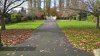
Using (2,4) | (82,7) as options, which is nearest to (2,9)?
(2,4)

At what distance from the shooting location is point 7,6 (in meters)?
32.4

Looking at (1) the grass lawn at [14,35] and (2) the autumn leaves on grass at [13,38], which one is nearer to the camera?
(2) the autumn leaves on grass at [13,38]

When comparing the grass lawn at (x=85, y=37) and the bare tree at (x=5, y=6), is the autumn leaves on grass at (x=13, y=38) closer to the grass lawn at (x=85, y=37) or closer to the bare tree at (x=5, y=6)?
the grass lawn at (x=85, y=37)

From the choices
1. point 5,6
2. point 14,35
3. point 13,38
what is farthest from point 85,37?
→ point 5,6

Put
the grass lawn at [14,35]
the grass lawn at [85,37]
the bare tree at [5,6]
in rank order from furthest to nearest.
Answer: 1. the bare tree at [5,6]
2. the grass lawn at [14,35]
3. the grass lawn at [85,37]

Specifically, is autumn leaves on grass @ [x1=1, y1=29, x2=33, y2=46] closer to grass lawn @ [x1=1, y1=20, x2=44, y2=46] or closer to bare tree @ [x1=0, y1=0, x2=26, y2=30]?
grass lawn @ [x1=1, y1=20, x2=44, y2=46]

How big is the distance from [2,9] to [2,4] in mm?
584

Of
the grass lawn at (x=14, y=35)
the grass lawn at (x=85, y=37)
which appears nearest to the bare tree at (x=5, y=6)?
the grass lawn at (x=14, y=35)

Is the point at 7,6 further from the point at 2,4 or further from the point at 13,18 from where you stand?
the point at 13,18

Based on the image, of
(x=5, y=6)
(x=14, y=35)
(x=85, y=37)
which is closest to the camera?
(x=85, y=37)

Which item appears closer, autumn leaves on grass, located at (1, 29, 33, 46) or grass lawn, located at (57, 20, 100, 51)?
grass lawn, located at (57, 20, 100, 51)

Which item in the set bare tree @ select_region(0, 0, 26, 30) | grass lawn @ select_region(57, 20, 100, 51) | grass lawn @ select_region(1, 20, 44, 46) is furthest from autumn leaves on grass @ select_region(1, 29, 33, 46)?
bare tree @ select_region(0, 0, 26, 30)

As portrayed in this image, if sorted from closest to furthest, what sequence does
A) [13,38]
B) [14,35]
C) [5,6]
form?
[13,38], [14,35], [5,6]

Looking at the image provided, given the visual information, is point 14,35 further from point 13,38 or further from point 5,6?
point 5,6
